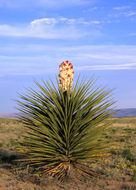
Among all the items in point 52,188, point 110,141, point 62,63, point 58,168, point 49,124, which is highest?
point 62,63

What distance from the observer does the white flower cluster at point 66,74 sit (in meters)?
6.50

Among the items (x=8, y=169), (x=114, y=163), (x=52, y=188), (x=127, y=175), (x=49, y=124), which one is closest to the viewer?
(x=49, y=124)

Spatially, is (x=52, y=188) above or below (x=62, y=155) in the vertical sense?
below

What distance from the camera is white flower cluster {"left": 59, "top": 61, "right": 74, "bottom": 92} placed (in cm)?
650

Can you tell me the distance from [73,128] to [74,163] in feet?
3.33

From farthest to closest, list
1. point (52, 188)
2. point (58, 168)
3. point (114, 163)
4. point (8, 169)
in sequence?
point (114, 163), point (8, 169), point (52, 188), point (58, 168)

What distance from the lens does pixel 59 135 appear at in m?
6.52

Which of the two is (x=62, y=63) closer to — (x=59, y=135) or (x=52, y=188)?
(x=59, y=135)

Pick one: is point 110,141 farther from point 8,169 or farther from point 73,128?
point 8,169

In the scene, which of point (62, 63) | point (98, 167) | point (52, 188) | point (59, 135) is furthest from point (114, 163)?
point (62, 63)

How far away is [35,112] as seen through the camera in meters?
6.47

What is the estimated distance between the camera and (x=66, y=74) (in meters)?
6.52

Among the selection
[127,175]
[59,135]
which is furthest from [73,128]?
[127,175]

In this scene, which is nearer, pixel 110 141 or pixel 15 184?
pixel 110 141
